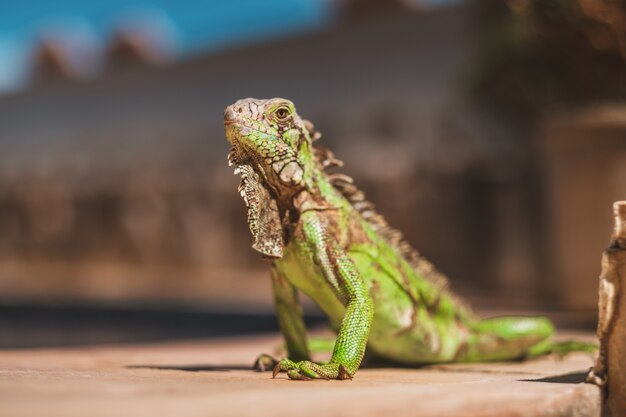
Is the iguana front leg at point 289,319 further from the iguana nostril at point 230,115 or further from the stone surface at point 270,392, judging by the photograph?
the iguana nostril at point 230,115

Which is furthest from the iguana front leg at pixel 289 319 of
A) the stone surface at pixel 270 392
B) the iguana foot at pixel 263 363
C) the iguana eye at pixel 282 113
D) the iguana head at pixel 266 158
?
the iguana eye at pixel 282 113

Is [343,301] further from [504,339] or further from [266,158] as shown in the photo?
[504,339]

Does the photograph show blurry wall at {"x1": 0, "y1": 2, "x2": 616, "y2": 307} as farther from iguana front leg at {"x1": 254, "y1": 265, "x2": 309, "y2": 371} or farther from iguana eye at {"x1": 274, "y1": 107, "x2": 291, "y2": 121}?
iguana eye at {"x1": 274, "y1": 107, "x2": 291, "y2": 121}

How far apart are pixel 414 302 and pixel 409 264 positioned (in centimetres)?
20

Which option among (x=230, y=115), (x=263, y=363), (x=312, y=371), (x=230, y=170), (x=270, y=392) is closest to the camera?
(x=270, y=392)

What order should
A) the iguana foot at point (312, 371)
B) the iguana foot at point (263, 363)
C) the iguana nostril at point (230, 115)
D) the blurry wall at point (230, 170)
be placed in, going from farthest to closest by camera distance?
the blurry wall at point (230, 170) < the iguana foot at point (263, 363) < the iguana nostril at point (230, 115) < the iguana foot at point (312, 371)

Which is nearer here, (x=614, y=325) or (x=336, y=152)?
(x=614, y=325)

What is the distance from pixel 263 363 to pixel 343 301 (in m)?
Result: 0.47

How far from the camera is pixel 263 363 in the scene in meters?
3.12

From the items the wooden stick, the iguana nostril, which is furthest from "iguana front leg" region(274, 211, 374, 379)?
the wooden stick

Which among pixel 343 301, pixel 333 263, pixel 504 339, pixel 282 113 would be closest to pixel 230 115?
pixel 282 113

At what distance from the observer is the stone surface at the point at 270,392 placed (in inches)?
69.8

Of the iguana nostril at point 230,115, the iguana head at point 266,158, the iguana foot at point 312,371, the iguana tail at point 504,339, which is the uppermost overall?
the iguana nostril at point 230,115

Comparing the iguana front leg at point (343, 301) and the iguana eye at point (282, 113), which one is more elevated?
the iguana eye at point (282, 113)
